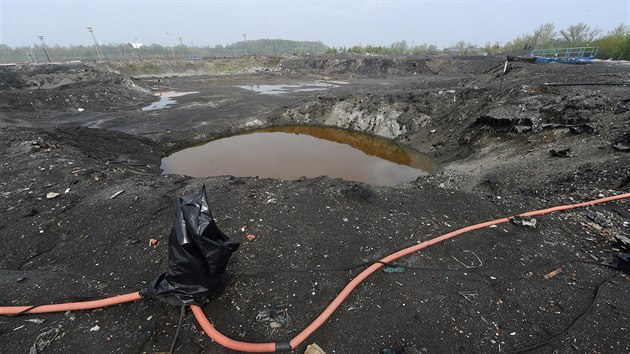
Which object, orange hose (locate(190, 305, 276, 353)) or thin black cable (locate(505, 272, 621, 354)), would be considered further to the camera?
thin black cable (locate(505, 272, 621, 354))

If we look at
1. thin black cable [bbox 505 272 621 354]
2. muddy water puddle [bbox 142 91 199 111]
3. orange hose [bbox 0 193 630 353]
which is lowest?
thin black cable [bbox 505 272 621 354]

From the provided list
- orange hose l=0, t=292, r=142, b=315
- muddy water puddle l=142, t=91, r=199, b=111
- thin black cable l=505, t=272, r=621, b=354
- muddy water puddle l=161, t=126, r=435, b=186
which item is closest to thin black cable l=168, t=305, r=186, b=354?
orange hose l=0, t=292, r=142, b=315

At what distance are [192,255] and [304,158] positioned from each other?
8009 millimetres

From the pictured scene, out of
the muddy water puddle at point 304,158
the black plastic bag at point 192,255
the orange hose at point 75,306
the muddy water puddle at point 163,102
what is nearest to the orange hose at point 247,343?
the orange hose at point 75,306

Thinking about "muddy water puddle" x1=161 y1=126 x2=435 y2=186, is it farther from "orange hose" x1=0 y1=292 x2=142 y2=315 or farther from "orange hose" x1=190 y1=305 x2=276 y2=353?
"orange hose" x1=190 y1=305 x2=276 y2=353

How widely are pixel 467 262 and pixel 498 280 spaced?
0.41m

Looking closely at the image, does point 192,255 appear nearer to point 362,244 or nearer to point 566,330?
point 362,244

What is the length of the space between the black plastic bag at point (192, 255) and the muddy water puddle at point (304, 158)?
5894 mm

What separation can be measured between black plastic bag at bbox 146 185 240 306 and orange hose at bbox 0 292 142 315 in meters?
0.37

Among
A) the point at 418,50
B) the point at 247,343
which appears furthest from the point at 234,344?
the point at 418,50

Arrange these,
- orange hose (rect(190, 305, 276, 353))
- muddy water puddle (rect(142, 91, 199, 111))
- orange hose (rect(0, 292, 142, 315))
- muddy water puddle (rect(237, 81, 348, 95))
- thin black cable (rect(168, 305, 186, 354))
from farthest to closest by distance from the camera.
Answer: muddy water puddle (rect(237, 81, 348, 95)), muddy water puddle (rect(142, 91, 199, 111)), orange hose (rect(0, 292, 142, 315)), thin black cable (rect(168, 305, 186, 354)), orange hose (rect(190, 305, 276, 353))

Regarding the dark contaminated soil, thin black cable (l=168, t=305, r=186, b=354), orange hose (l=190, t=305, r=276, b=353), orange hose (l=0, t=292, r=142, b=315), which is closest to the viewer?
orange hose (l=190, t=305, r=276, b=353)

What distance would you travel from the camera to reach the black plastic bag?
2.62m

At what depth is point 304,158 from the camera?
10.5 meters
